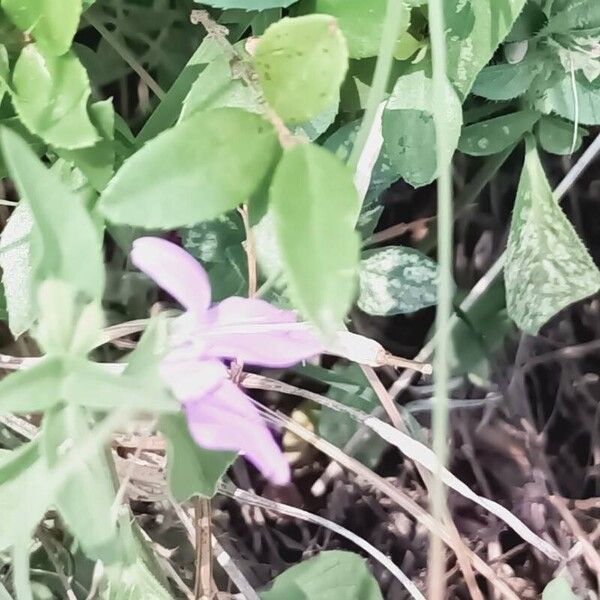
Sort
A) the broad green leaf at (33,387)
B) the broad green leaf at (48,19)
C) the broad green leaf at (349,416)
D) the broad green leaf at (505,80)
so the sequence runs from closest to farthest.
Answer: the broad green leaf at (33,387) < the broad green leaf at (48,19) < the broad green leaf at (505,80) < the broad green leaf at (349,416)

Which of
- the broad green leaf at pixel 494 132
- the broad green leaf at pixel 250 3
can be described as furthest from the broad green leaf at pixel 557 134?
the broad green leaf at pixel 250 3

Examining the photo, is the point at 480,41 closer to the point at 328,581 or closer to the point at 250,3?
the point at 250,3

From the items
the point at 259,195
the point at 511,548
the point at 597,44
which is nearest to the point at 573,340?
the point at 511,548

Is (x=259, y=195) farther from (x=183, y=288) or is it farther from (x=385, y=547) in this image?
(x=385, y=547)

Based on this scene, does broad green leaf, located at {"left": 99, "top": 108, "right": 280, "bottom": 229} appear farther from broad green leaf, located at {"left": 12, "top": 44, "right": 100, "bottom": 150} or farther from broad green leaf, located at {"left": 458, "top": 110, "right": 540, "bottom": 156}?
broad green leaf, located at {"left": 458, "top": 110, "right": 540, "bottom": 156}

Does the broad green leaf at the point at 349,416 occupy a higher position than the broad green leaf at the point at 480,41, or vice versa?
the broad green leaf at the point at 480,41

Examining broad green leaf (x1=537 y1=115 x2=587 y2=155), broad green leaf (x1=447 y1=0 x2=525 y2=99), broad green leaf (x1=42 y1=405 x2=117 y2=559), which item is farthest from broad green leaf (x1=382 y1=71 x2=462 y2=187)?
broad green leaf (x1=42 y1=405 x2=117 y2=559)

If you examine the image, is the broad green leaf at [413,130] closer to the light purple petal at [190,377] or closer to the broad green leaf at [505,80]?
the broad green leaf at [505,80]
